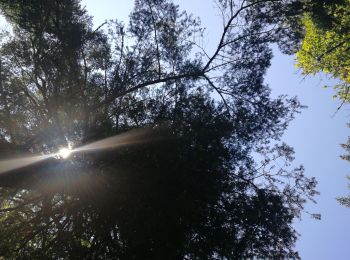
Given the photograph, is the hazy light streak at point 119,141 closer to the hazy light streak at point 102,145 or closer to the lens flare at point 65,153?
the hazy light streak at point 102,145

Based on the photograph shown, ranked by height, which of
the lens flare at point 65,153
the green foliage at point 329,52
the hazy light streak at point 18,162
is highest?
the green foliage at point 329,52

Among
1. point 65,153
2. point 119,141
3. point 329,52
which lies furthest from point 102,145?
point 329,52

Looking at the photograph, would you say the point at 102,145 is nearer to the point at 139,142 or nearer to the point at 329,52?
the point at 139,142

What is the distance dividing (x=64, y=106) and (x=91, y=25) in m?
3.54

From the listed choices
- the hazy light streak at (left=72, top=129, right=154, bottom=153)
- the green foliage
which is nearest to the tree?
the hazy light streak at (left=72, top=129, right=154, bottom=153)

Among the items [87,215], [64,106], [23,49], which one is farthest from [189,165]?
[23,49]

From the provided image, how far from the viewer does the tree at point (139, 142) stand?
8.86 meters

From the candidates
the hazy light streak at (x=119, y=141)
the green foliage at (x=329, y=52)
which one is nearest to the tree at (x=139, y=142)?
the hazy light streak at (x=119, y=141)

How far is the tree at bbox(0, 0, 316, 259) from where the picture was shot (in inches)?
349

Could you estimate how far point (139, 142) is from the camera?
9.33m

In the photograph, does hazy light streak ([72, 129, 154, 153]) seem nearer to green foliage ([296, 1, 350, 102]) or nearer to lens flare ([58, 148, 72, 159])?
lens flare ([58, 148, 72, 159])

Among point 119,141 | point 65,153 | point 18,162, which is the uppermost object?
point 119,141

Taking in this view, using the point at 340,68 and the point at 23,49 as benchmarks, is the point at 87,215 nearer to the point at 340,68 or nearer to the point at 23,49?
the point at 23,49

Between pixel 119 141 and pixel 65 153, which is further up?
pixel 119 141
